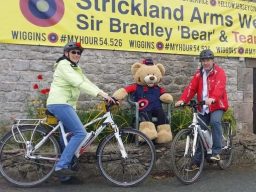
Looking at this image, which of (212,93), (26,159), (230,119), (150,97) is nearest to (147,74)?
(150,97)

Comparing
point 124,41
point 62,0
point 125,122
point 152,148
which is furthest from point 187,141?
point 62,0

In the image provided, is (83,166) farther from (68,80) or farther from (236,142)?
(236,142)

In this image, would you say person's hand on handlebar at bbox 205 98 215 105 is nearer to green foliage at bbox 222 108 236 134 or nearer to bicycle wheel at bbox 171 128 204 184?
bicycle wheel at bbox 171 128 204 184

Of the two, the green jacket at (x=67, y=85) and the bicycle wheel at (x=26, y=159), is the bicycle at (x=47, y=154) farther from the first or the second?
the green jacket at (x=67, y=85)

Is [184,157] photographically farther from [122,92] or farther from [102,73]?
[102,73]

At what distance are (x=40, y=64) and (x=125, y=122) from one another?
1.68m

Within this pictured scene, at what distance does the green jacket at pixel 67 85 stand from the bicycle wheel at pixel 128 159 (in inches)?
28.3

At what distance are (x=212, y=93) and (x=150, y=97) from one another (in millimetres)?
946

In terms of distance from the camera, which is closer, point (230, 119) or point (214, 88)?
point (214, 88)

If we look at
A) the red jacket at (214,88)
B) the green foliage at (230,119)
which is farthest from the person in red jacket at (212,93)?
the green foliage at (230,119)

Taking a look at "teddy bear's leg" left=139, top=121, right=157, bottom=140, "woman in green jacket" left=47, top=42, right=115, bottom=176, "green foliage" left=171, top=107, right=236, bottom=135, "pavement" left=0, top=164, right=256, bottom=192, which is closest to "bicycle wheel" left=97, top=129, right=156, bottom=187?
"pavement" left=0, top=164, right=256, bottom=192

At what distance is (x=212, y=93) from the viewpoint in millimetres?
6539

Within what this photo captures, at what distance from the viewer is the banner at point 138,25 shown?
7121mm

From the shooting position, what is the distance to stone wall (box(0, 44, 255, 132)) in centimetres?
721
